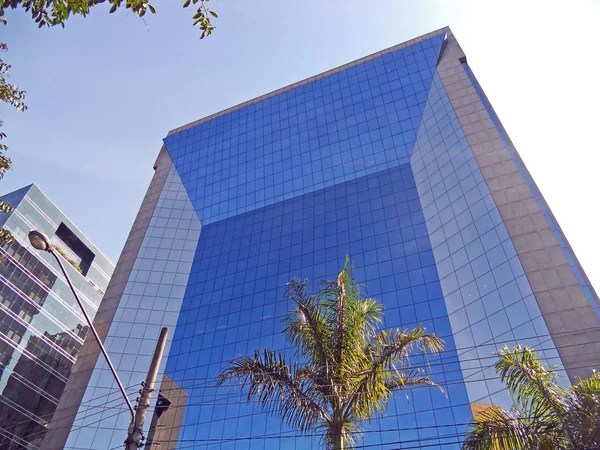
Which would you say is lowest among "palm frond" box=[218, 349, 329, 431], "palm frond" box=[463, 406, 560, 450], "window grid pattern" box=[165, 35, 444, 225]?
"palm frond" box=[463, 406, 560, 450]

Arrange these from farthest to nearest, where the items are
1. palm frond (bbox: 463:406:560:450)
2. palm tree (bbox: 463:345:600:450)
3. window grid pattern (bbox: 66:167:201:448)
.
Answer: window grid pattern (bbox: 66:167:201:448) → palm frond (bbox: 463:406:560:450) → palm tree (bbox: 463:345:600:450)

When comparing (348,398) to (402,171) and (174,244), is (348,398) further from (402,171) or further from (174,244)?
(174,244)

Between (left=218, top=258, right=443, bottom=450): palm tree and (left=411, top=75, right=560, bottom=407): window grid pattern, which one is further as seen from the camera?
(left=411, top=75, right=560, bottom=407): window grid pattern

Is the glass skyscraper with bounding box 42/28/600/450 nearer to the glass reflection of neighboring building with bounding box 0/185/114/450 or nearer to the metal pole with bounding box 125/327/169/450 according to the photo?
the metal pole with bounding box 125/327/169/450

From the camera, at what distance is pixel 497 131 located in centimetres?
4056

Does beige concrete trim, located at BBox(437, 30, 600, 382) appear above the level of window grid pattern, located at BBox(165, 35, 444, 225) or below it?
below

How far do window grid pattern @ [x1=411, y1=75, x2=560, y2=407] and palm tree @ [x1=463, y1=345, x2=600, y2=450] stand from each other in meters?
10.1

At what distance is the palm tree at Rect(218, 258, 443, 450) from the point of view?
12.1 meters

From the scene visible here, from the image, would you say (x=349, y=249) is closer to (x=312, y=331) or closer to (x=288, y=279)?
(x=288, y=279)

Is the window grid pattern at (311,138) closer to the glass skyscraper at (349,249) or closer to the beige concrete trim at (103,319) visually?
the glass skyscraper at (349,249)

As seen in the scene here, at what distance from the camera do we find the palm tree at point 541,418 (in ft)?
34.7

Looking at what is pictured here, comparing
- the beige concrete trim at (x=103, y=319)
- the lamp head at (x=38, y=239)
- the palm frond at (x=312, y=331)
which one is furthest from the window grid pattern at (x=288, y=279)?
the lamp head at (x=38, y=239)

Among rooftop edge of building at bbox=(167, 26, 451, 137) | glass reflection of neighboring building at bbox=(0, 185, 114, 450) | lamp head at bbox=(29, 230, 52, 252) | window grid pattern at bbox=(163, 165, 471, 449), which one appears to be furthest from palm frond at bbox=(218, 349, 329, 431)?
rooftop edge of building at bbox=(167, 26, 451, 137)

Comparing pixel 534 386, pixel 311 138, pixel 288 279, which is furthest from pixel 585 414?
pixel 311 138
